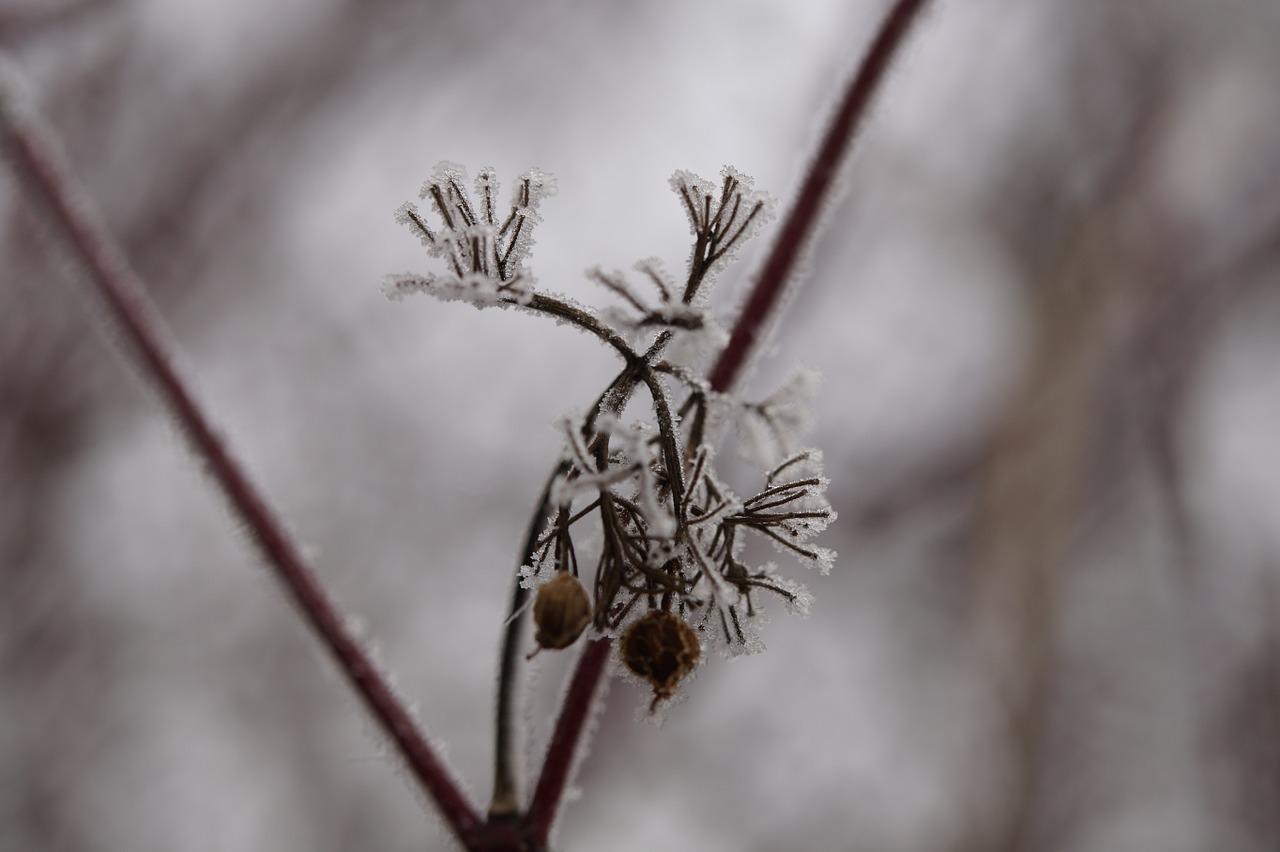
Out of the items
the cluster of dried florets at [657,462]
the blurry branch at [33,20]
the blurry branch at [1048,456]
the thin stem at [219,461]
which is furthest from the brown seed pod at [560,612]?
the blurry branch at [1048,456]

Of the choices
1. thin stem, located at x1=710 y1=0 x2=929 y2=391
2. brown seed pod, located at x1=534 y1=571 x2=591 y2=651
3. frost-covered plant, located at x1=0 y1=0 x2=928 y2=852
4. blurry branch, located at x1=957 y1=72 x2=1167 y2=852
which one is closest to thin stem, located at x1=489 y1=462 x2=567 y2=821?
frost-covered plant, located at x1=0 y1=0 x2=928 y2=852

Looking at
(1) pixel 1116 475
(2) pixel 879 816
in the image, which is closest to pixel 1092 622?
(1) pixel 1116 475

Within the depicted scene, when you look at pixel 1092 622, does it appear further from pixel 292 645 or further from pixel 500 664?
pixel 500 664

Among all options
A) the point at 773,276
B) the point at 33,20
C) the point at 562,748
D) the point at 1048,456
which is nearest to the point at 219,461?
the point at 562,748

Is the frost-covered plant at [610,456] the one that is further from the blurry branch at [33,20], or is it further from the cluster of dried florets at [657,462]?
the blurry branch at [33,20]

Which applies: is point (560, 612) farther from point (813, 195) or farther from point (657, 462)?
point (813, 195)

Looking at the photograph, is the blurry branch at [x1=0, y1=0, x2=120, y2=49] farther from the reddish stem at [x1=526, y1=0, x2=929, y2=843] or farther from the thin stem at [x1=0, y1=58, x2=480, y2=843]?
the reddish stem at [x1=526, y1=0, x2=929, y2=843]
